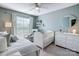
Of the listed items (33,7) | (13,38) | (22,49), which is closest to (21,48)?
(22,49)

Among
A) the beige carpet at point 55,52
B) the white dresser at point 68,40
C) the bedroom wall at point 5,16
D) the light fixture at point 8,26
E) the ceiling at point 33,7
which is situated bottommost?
the beige carpet at point 55,52

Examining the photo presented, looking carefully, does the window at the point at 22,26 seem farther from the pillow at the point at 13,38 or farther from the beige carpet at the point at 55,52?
Answer: the beige carpet at the point at 55,52

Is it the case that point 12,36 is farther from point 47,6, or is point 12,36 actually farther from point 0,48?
point 47,6

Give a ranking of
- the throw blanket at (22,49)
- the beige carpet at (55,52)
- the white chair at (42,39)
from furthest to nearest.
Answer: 1. the white chair at (42,39)
2. the beige carpet at (55,52)
3. the throw blanket at (22,49)

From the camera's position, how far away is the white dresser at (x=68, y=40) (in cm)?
177

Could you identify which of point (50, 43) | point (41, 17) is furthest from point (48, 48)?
point (41, 17)

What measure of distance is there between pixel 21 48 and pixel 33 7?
0.83m

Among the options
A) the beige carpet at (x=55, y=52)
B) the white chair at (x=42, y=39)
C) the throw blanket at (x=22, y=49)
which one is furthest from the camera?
the white chair at (x=42, y=39)

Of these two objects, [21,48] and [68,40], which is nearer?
[21,48]

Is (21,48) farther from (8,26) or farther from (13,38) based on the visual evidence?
(8,26)

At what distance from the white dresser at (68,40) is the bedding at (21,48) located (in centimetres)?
49

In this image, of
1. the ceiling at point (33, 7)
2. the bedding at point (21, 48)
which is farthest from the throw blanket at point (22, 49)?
the ceiling at point (33, 7)

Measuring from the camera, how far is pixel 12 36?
1776mm

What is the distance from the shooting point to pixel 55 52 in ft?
5.86
